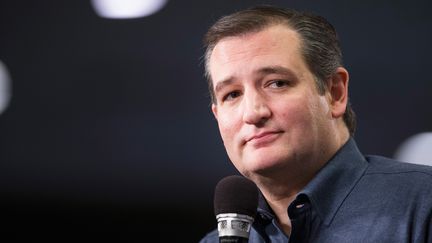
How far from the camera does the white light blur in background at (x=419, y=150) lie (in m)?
2.33

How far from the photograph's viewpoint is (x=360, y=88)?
2.42 metres

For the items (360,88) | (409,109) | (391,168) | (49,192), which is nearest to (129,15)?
(49,192)

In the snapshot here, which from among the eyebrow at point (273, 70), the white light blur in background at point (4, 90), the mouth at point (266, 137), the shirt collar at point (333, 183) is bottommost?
the shirt collar at point (333, 183)

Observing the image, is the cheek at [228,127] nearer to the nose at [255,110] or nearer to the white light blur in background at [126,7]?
the nose at [255,110]

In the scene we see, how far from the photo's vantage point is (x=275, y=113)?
4.84ft

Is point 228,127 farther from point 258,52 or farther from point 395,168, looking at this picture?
point 395,168

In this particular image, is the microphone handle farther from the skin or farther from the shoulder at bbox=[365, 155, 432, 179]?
the shoulder at bbox=[365, 155, 432, 179]

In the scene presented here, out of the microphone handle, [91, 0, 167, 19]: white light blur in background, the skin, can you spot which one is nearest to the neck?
the skin

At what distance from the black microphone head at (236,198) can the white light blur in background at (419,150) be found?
119 centimetres

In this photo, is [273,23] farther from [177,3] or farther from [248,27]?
[177,3]

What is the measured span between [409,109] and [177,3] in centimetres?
101

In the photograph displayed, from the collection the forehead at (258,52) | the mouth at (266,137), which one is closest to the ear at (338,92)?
the forehead at (258,52)

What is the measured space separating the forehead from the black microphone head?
1.05 feet

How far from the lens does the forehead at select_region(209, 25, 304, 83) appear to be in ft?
5.09
